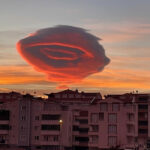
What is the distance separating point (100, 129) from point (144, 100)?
39.6 feet

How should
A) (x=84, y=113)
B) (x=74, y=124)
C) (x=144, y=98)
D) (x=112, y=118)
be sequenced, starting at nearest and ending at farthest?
(x=112, y=118), (x=144, y=98), (x=74, y=124), (x=84, y=113)

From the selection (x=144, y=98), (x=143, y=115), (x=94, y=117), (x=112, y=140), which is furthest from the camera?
(x=144, y=98)

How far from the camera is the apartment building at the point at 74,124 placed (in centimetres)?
8469

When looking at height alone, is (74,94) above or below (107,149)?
above

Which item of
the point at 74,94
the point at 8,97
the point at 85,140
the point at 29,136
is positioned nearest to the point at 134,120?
the point at 85,140

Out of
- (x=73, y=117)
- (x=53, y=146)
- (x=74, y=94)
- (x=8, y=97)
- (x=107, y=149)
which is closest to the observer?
(x=107, y=149)

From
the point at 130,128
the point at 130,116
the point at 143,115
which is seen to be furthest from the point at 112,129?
the point at 143,115

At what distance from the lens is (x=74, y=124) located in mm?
96375

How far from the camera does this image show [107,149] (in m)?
83.7

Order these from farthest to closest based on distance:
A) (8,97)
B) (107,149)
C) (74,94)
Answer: (8,97) < (74,94) < (107,149)

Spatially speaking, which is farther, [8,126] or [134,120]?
[8,126]

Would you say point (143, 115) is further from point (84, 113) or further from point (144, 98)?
point (84, 113)

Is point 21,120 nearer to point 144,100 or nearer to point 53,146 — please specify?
point 53,146

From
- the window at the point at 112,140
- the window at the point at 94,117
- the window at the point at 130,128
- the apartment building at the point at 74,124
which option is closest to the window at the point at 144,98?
the apartment building at the point at 74,124
